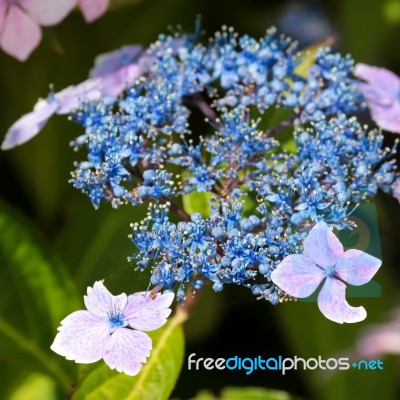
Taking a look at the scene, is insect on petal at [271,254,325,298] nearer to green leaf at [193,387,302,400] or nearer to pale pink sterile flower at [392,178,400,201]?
pale pink sterile flower at [392,178,400,201]

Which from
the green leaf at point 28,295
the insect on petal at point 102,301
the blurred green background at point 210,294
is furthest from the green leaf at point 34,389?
the insect on petal at point 102,301

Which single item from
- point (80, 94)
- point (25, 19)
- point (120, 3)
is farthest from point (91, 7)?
point (120, 3)

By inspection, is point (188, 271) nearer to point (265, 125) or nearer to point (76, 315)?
point (76, 315)

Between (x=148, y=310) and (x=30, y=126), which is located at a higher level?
(x=30, y=126)

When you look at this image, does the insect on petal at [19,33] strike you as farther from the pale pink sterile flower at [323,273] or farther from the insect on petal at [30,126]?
the pale pink sterile flower at [323,273]

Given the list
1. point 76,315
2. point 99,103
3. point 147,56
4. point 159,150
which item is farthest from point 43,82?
point 76,315

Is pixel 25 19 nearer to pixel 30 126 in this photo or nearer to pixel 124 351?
pixel 30 126
